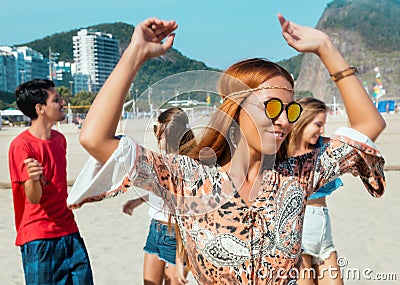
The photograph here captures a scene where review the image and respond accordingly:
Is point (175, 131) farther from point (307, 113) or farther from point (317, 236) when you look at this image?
point (307, 113)

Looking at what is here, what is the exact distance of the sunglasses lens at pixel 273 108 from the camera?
1.71m

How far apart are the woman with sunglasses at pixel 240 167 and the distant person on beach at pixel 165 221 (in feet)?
0.14

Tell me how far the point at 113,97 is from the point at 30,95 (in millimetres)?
2301

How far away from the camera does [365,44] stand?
172 metres

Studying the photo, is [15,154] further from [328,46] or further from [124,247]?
[124,247]

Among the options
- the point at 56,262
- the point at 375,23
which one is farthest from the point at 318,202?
the point at 375,23

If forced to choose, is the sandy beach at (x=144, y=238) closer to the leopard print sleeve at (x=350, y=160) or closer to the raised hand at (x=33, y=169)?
the raised hand at (x=33, y=169)

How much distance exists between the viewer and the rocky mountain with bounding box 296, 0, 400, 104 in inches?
5955

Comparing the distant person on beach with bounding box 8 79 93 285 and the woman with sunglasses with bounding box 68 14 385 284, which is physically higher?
the woman with sunglasses with bounding box 68 14 385 284

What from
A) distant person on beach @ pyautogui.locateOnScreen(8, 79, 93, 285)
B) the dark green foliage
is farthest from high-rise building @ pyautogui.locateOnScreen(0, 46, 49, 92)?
distant person on beach @ pyautogui.locateOnScreen(8, 79, 93, 285)

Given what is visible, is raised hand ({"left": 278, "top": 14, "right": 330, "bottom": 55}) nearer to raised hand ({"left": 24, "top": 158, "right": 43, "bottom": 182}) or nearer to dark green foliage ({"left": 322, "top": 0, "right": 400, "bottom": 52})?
raised hand ({"left": 24, "top": 158, "right": 43, "bottom": 182})

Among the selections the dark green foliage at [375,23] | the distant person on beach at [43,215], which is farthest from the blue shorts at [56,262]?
the dark green foliage at [375,23]

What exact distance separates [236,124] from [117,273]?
14.1 feet

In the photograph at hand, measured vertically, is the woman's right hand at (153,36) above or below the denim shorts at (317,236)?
above
